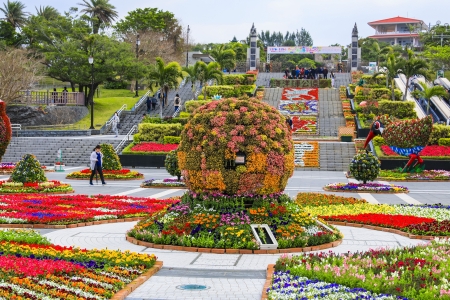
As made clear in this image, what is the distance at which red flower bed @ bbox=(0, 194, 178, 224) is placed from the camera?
15289mm

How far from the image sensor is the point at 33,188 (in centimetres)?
2233

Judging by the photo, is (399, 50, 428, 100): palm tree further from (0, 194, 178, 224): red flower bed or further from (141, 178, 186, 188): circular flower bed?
(0, 194, 178, 224): red flower bed

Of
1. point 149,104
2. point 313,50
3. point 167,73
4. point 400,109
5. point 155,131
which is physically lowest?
point 155,131

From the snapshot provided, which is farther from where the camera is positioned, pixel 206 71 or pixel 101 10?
pixel 101 10

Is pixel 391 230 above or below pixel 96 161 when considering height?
below

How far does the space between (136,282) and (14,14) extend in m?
66.6

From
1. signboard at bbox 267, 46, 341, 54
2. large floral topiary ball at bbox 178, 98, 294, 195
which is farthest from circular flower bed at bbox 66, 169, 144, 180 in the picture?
signboard at bbox 267, 46, 341, 54

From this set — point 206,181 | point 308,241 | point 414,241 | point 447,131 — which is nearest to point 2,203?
point 206,181

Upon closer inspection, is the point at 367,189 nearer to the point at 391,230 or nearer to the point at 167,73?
the point at 391,230

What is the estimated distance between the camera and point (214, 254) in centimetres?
1166

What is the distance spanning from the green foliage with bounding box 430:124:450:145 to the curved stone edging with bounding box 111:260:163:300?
93.4ft

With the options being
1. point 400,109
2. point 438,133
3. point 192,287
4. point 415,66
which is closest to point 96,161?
point 192,287

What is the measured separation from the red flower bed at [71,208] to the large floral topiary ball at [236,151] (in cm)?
154

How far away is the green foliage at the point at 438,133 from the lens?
3653 cm
